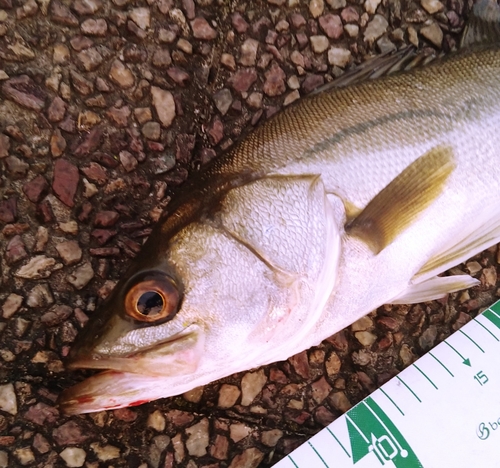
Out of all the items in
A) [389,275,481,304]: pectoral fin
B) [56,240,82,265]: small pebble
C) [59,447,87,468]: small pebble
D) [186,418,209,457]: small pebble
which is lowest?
[389,275,481,304]: pectoral fin

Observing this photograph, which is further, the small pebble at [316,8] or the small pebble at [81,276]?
the small pebble at [316,8]

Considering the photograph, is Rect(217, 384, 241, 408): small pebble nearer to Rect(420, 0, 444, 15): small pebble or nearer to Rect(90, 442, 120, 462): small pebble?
Rect(90, 442, 120, 462): small pebble

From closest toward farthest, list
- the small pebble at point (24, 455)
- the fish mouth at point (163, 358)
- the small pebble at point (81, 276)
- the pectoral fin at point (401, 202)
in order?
the fish mouth at point (163, 358), the pectoral fin at point (401, 202), the small pebble at point (24, 455), the small pebble at point (81, 276)

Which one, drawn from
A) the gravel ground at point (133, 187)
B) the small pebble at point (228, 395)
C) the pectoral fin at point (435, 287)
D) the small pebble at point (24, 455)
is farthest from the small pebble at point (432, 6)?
the small pebble at point (24, 455)

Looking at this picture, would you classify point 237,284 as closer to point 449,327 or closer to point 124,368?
point 124,368

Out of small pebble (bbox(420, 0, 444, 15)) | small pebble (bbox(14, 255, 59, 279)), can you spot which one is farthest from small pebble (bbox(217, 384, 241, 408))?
small pebble (bbox(420, 0, 444, 15))

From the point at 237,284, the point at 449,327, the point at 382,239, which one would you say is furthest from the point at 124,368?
the point at 449,327

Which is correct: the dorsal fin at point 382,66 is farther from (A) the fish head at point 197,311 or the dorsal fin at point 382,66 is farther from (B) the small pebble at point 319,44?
(A) the fish head at point 197,311

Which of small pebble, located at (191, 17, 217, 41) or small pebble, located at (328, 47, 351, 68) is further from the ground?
small pebble, located at (191, 17, 217, 41)
